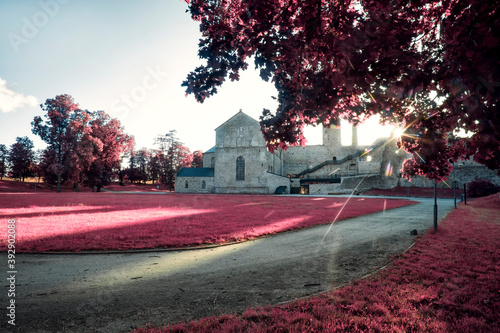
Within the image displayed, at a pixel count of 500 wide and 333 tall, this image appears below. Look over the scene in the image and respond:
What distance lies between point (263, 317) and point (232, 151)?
42345mm

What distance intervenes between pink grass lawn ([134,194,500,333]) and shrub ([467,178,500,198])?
34457 millimetres

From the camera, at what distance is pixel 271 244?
237 inches

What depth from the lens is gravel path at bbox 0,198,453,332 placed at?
2613 mm

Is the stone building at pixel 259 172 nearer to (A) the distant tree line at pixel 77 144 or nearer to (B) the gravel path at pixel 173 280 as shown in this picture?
(A) the distant tree line at pixel 77 144

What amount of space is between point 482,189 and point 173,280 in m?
38.8

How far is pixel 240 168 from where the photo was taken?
44.2 m

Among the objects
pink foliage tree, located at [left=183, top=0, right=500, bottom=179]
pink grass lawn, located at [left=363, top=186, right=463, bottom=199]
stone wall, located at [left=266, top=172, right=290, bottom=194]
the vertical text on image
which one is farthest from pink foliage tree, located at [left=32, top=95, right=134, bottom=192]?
pink grass lawn, located at [left=363, top=186, right=463, bottom=199]

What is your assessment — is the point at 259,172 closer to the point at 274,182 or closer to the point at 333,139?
the point at 274,182

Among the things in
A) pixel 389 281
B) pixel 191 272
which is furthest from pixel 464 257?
pixel 191 272

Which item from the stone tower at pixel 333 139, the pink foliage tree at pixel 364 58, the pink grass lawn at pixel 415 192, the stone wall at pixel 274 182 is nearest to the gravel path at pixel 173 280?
the pink foliage tree at pixel 364 58

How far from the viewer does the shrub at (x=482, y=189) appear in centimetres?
2794

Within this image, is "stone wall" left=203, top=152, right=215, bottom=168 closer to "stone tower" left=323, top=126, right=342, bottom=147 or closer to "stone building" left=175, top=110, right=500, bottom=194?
"stone building" left=175, top=110, right=500, bottom=194

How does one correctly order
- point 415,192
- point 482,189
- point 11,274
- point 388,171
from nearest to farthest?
point 11,274 < point 482,189 < point 415,192 < point 388,171

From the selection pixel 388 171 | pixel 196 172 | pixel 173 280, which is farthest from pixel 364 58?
pixel 196 172
